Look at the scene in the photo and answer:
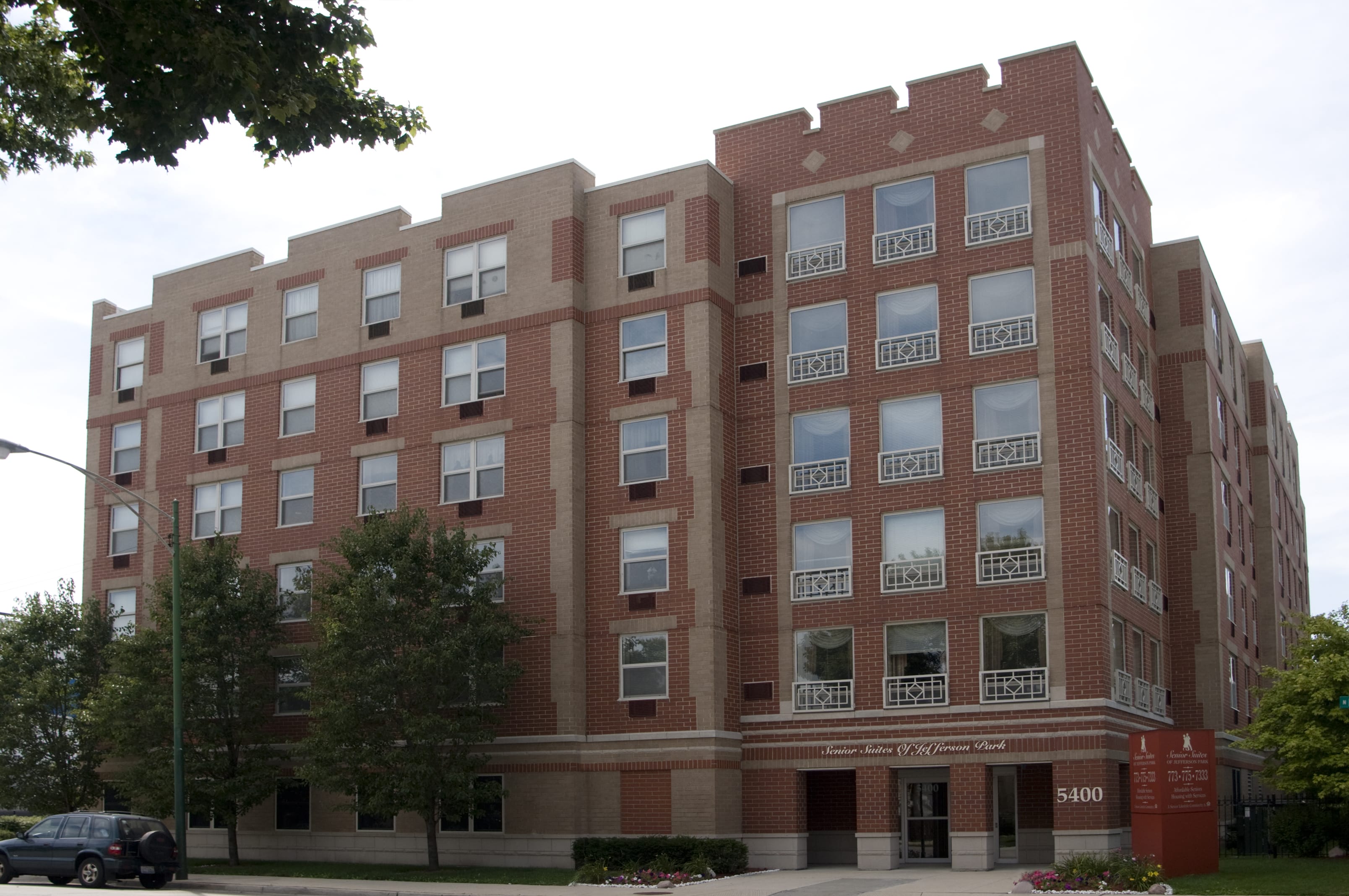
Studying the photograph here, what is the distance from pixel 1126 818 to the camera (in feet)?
108

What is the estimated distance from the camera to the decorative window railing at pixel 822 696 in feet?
110

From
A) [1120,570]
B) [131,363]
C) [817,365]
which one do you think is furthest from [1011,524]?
[131,363]

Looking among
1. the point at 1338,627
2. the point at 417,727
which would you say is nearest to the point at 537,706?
the point at 417,727

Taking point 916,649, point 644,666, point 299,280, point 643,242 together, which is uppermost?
point 299,280

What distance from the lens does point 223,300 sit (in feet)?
141

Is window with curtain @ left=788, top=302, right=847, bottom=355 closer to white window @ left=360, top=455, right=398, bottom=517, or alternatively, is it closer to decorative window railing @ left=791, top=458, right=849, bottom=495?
decorative window railing @ left=791, top=458, right=849, bottom=495

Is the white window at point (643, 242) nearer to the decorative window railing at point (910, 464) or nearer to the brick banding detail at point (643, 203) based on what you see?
the brick banding detail at point (643, 203)

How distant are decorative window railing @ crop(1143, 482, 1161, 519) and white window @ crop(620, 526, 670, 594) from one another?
40.0ft

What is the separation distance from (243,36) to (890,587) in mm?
23302

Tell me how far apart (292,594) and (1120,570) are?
2107cm

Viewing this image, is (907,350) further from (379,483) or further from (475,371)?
(379,483)

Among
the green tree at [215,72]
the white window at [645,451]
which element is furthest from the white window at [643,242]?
the green tree at [215,72]

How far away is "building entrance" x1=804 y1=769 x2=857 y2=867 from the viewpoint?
35344 millimetres

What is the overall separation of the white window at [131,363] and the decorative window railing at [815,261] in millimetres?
20775
